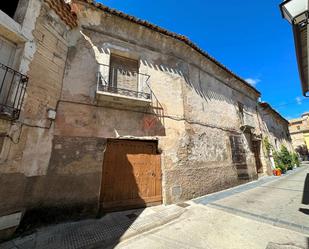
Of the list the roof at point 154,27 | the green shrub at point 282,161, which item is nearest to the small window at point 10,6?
the roof at point 154,27

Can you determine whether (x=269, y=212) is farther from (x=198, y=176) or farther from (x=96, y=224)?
(x=96, y=224)

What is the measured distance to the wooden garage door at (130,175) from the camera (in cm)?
459

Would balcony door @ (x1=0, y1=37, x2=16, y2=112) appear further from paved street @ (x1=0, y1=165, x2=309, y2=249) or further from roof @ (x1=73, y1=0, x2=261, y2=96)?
roof @ (x1=73, y1=0, x2=261, y2=96)

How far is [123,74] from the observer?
5738mm

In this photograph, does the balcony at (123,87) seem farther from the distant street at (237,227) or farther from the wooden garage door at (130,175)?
the distant street at (237,227)

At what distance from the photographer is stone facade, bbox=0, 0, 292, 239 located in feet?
12.1

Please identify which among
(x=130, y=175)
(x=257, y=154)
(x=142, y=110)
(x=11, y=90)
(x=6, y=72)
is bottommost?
(x=130, y=175)

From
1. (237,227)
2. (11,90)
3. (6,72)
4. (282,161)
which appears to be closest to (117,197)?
(237,227)

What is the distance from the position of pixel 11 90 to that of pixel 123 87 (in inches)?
117

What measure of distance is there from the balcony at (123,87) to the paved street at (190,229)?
326 cm

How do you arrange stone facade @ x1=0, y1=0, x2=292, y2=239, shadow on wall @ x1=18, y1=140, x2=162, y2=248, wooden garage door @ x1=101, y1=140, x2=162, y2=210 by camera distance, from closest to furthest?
1. shadow on wall @ x1=18, y1=140, x2=162, y2=248
2. stone facade @ x1=0, y1=0, x2=292, y2=239
3. wooden garage door @ x1=101, y1=140, x2=162, y2=210

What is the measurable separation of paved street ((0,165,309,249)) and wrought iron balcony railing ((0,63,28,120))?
2.53 metres

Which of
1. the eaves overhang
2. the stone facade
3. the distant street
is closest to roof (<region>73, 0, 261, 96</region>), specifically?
the stone facade

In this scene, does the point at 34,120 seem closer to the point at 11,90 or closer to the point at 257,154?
the point at 11,90
